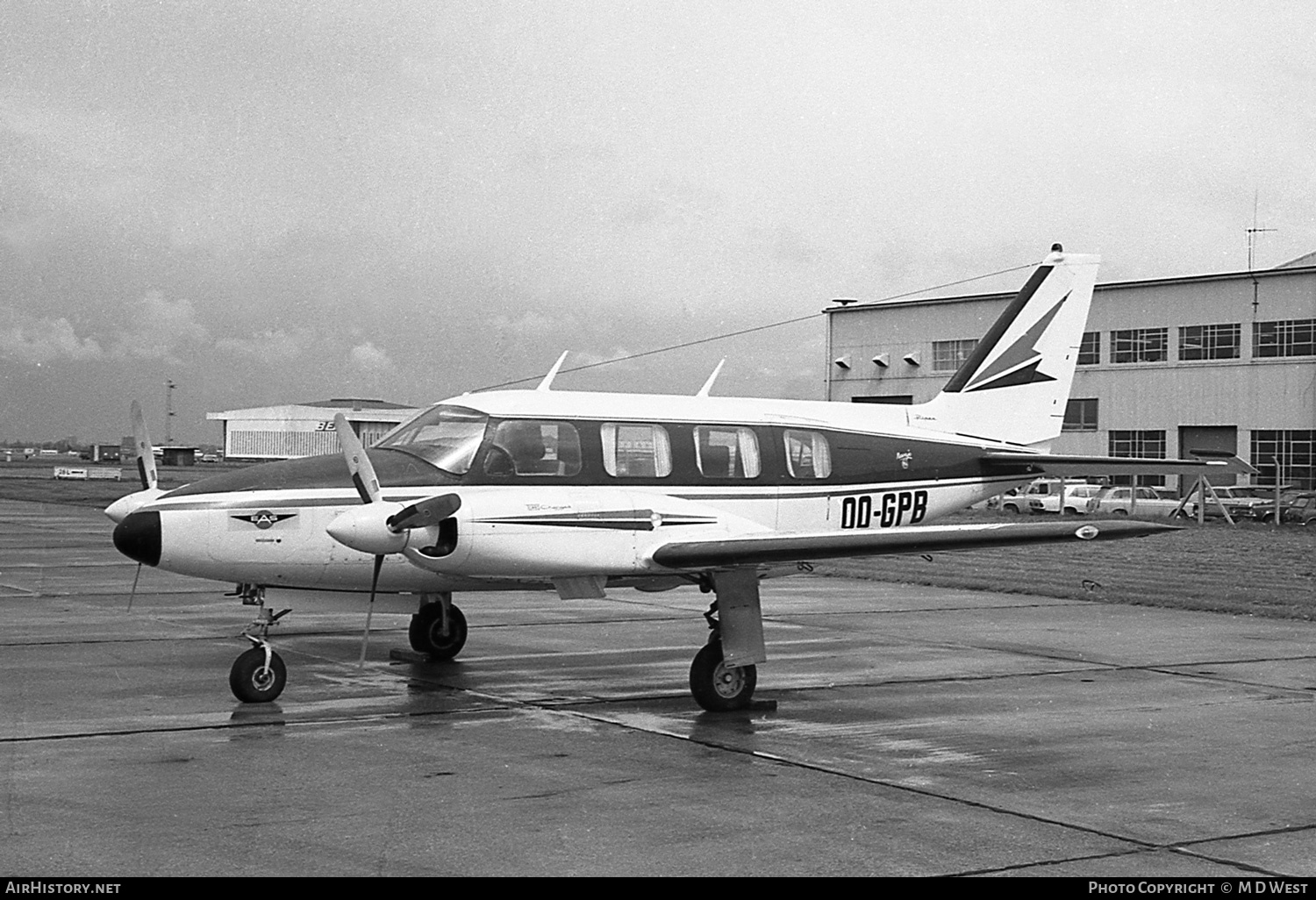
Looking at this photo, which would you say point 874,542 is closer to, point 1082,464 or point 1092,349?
point 1082,464

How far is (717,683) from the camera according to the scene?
39.3 feet

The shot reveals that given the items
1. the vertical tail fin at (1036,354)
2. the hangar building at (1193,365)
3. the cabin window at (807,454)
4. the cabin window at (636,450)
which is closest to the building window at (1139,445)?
the hangar building at (1193,365)

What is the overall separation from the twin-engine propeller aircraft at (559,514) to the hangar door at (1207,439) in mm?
43766

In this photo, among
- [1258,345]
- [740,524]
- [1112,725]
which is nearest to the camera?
[1112,725]

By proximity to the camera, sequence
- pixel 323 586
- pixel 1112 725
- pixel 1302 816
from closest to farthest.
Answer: pixel 1302 816 → pixel 1112 725 → pixel 323 586

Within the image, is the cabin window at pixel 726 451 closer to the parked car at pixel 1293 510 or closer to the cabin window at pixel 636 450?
the cabin window at pixel 636 450

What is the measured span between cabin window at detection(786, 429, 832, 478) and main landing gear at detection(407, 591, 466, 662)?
375 centimetres

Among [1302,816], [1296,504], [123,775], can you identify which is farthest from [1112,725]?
[1296,504]

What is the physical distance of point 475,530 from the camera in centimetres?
1160

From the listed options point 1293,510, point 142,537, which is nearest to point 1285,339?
point 1293,510

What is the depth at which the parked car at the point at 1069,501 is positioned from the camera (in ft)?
161

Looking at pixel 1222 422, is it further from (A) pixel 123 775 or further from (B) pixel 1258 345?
(A) pixel 123 775

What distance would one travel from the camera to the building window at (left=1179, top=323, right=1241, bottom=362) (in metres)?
55.1

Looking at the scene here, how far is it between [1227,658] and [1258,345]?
42.5 metres
